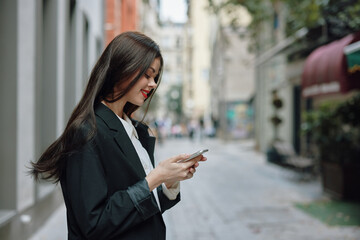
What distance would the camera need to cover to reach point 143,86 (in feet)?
5.81

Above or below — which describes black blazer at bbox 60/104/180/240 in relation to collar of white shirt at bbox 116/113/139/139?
below

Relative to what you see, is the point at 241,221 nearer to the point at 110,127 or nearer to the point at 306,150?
the point at 110,127

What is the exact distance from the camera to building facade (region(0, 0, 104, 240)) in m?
4.94

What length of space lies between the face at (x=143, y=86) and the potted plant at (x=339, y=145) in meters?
6.94

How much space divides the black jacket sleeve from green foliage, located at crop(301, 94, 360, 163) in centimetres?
718

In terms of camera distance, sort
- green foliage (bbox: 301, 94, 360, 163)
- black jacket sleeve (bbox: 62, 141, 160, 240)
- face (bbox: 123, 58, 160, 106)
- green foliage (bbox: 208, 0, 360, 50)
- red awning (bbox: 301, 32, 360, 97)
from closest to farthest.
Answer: black jacket sleeve (bbox: 62, 141, 160, 240)
face (bbox: 123, 58, 160, 106)
red awning (bbox: 301, 32, 360, 97)
green foliage (bbox: 208, 0, 360, 50)
green foliage (bbox: 301, 94, 360, 163)

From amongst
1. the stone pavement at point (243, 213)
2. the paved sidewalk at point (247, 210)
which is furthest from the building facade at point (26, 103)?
the paved sidewalk at point (247, 210)

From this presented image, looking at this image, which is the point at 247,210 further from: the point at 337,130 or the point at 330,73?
the point at 337,130

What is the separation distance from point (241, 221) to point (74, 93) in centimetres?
454

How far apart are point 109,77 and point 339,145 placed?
7.98m

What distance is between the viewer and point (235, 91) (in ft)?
99.7

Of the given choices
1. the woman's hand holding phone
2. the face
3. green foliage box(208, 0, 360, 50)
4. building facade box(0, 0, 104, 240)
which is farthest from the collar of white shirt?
green foliage box(208, 0, 360, 50)

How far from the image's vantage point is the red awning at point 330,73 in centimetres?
701

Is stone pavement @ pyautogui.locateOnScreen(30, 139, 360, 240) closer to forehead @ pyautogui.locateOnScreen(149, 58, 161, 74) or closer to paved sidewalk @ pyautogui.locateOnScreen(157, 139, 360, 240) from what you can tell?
paved sidewalk @ pyautogui.locateOnScreen(157, 139, 360, 240)
